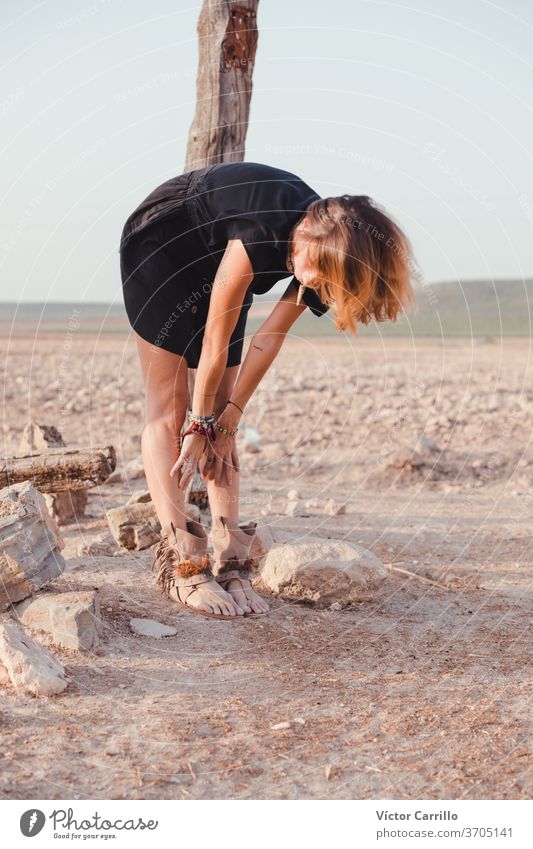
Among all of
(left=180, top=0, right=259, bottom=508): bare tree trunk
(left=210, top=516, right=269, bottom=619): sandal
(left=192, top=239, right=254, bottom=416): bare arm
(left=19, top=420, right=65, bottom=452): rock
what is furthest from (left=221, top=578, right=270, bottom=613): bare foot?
(left=19, top=420, right=65, bottom=452): rock

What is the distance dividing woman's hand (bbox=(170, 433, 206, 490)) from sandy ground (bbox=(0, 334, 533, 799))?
541 millimetres

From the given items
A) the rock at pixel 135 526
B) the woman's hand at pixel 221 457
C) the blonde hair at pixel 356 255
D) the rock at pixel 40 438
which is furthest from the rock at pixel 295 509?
the blonde hair at pixel 356 255

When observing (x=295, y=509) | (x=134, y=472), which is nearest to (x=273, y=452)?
(x=134, y=472)

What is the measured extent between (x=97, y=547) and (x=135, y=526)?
0.22 meters

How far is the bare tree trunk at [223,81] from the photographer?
13.9 ft

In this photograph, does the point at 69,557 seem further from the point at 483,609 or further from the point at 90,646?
the point at 483,609

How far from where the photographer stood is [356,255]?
273cm

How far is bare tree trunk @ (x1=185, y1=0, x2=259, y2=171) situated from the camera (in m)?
4.23

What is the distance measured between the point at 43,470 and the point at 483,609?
6.89 feet

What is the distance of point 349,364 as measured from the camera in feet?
38.0

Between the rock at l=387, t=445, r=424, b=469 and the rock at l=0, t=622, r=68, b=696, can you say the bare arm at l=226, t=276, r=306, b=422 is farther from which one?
the rock at l=387, t=445, r=424, b=469

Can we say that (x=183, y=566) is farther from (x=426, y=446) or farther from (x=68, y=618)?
(x=426, y=446)
